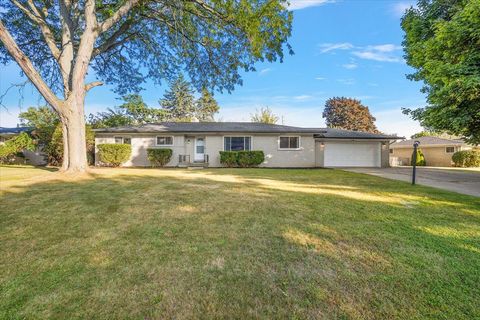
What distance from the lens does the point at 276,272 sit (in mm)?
2561

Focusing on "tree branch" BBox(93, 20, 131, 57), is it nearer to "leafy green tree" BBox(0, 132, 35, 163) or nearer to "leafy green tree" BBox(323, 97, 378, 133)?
"leafy green tree" BBox(0, 132, 35, 163)

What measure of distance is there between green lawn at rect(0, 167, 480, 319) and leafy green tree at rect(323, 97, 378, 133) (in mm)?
41238

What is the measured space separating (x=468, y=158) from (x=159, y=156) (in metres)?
27.1

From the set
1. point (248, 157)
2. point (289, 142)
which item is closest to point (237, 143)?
point (248, 157)

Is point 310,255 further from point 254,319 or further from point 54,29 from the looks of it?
point 54,29

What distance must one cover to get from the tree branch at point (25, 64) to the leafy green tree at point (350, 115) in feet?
138

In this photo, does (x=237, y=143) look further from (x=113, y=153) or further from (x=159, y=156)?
(x=113, y=153)

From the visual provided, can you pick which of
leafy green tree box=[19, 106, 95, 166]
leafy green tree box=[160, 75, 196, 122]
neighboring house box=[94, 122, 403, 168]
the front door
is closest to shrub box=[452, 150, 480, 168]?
neighboring house box=[94, 122, 403, 168]

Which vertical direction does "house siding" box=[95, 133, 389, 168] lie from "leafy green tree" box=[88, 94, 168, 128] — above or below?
below

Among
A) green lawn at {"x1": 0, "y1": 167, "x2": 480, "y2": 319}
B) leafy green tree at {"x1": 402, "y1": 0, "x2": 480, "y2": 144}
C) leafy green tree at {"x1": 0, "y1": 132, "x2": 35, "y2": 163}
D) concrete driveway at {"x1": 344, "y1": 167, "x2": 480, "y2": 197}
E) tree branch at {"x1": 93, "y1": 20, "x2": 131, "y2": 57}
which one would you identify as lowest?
green lawn at {"x1": 0, "y1": 167, "x2": 480, "y2": 319}

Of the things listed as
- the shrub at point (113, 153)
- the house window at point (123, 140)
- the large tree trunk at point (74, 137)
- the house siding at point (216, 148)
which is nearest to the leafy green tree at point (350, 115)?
the house siding at point (216, 148)

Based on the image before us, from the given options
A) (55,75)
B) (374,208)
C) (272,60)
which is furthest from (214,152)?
(374,208)

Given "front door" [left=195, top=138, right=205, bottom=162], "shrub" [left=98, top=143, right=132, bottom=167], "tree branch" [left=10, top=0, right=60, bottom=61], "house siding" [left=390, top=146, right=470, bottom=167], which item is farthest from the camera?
"house siding" [left=390, top=146, right=470, bottom=167]

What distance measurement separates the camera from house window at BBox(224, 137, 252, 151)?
17.6m
